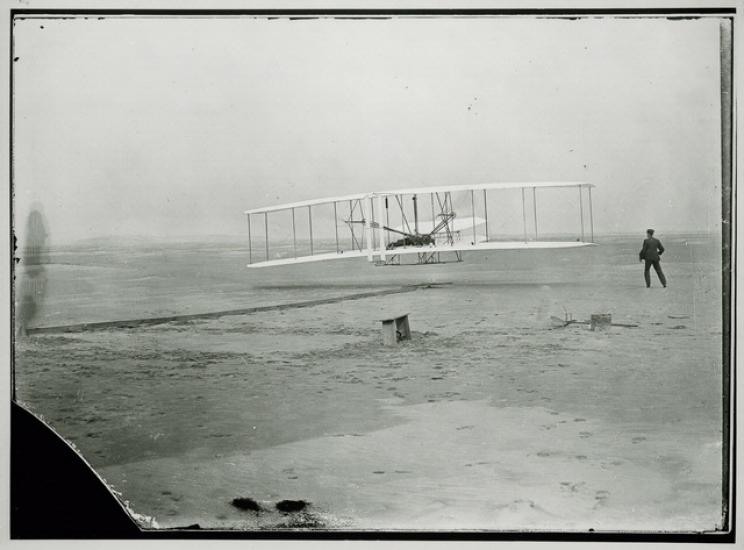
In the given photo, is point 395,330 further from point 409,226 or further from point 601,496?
point 601,496

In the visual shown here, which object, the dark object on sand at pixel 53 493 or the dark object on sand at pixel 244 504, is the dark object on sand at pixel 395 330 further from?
the dark object on sand at pixel 53 493

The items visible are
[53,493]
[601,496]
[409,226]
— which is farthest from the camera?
[409,226]

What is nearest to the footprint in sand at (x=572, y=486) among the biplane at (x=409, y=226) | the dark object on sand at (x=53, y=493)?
the biplane at (x=409, y=226)

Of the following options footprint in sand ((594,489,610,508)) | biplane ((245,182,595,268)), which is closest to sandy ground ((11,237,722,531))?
footprint in sand ((594,489,610,508))

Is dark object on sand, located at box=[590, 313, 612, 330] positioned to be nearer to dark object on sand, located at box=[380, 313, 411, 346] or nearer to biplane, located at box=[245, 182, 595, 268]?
biplane, located at box=[245, 182, 595, 268]

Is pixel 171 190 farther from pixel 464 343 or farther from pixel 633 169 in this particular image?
pixel 633 169

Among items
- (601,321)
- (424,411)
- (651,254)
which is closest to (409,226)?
(424,411)
